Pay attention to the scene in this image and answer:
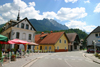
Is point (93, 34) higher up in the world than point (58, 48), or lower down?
higher up

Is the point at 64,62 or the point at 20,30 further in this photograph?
the point at 20,30

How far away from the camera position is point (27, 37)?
33062 millimetres

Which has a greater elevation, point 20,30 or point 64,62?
point 20,30

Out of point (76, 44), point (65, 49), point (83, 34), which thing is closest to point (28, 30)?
point (65, 49)

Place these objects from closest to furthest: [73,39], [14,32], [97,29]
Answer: [14,32]
[97,29]
[73,39]

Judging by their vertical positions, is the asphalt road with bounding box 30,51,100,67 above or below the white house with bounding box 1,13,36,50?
below

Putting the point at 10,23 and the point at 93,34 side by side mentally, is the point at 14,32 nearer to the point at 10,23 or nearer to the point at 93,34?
the point at 10,23

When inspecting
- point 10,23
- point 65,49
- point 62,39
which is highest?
point 10,23

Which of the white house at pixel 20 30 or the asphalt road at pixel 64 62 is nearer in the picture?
the asphalt road at pixel 64 62

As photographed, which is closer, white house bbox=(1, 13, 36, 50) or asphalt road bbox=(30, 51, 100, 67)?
asphalt road bbox=(30, 51, 100, 67)

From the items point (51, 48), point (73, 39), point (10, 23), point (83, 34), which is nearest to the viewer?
point (10, 23)

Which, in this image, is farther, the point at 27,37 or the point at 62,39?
the point at 62,39

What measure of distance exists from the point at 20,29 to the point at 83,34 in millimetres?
105056

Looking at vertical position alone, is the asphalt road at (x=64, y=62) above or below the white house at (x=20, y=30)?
below
